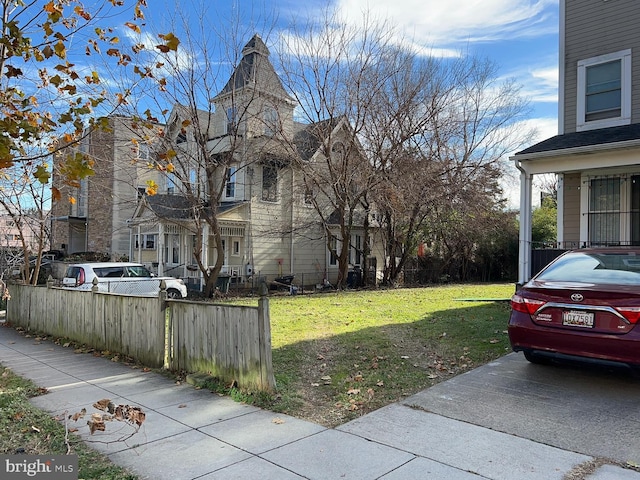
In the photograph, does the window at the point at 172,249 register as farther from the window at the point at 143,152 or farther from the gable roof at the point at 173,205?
the window at the point at 143,152

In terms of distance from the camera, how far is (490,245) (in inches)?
Answer: 1087

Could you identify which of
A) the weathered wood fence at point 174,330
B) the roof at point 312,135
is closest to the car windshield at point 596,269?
the weathered wood fence at point 174,330

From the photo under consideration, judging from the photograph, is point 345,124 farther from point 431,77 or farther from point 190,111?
point 190,111

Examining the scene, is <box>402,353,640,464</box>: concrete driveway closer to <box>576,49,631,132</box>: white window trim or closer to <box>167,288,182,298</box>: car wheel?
<box>576,49,631,132</box>: white window trim

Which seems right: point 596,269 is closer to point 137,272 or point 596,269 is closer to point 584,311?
point 584,311

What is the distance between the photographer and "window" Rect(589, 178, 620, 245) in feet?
37.1

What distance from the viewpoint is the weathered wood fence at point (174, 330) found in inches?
221

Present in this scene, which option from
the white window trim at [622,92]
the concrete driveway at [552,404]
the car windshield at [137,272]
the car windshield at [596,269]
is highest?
the white window trim at [622,92]

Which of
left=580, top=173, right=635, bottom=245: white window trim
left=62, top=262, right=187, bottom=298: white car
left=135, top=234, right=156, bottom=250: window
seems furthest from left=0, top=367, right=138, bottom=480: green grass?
left=135, top=234, right=156, bottom=250: window

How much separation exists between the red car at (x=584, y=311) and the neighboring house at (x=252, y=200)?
504 inches

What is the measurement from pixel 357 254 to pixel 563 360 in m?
21.5

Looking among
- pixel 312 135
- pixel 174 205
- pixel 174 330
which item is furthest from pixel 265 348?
pixel 174 205

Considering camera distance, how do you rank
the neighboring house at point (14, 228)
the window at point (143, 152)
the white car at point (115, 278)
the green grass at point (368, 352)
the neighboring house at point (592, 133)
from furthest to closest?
the white car at point (115, 278) → the neighboring house at point (14, 228) → the neighboring house at point (592, 133) → the window at point (143, 152) → the green grass at point (368, 352)

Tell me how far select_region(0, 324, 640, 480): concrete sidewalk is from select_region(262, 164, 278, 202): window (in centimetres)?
1777
